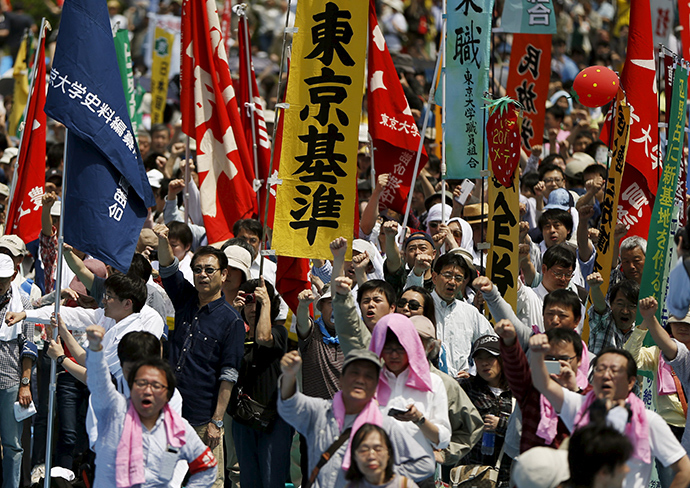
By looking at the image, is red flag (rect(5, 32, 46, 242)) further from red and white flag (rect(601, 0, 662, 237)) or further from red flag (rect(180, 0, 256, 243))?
red and white flag (rect(601, 0, 662, 237))

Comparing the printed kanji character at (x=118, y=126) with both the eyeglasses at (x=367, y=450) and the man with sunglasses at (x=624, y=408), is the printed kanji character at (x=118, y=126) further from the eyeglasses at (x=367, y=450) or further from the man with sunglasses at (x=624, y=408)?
the man with sunglasses at (x=624, y=408)

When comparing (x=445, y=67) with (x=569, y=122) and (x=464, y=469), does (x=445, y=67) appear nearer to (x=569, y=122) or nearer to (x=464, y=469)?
(x=464, y=469)

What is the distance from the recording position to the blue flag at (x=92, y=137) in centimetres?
659

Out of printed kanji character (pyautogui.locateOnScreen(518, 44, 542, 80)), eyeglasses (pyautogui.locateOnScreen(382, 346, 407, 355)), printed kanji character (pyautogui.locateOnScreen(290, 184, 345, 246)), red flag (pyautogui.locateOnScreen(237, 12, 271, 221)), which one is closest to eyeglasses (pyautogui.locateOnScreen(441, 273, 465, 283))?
printed kanji character (pyautogui.locateOnScreen(290, 184, 345, 246))

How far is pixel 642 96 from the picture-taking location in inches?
339

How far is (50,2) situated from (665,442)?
20.8m

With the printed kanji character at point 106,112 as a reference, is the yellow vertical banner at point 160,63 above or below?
above

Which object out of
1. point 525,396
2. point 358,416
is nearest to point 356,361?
point 358,416

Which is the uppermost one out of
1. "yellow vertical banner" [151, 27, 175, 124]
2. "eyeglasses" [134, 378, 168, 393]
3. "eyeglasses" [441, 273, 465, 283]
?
"yellow vertical banner" [151, 27, 175, 124]

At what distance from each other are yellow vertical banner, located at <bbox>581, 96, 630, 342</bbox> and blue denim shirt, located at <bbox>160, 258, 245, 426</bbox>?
2790mm

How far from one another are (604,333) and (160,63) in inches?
343

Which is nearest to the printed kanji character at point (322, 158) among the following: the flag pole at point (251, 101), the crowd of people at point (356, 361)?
the crowd of people at point (356, 361)

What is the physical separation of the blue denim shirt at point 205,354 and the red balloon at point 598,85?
3802 millimetres

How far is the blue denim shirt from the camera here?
6449 millimetres
